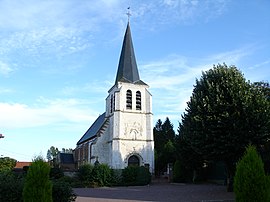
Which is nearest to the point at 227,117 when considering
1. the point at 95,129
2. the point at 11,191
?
the point at 11,191

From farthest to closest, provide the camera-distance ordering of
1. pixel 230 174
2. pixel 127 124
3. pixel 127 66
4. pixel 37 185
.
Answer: pixel 127 66 < pixel 127 124 < pixel 230 174 < pixel 37 185

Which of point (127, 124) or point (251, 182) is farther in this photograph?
point (127, 124)

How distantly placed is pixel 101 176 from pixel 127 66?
63.4ft

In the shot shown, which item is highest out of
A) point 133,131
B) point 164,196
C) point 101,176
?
point 133,131

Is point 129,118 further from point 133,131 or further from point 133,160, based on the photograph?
point 133,160

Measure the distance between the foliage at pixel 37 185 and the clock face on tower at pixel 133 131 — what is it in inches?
1365

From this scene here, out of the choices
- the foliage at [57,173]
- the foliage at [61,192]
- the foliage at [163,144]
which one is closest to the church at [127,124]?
the foliage at [163,144]

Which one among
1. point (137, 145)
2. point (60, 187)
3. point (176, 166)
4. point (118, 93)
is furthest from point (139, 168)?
point (60, 187)

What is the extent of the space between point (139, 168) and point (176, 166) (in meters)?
4.67

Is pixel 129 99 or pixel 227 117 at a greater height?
pixel 129 99

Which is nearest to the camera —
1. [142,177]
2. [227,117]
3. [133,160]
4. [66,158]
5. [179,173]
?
[227,117]

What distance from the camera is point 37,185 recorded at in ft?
27.4

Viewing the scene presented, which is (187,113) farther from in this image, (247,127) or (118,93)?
(118,93)

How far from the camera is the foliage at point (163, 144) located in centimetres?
4856
